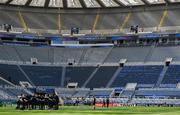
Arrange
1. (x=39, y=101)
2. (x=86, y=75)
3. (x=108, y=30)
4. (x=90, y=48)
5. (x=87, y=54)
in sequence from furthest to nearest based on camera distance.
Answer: (x=108, y=30), (x=90, y=48), (x=87, y=54), (x=86, y=75), (x=39, y=101)

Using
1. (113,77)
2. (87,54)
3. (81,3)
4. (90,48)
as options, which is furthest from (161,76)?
(81,3)

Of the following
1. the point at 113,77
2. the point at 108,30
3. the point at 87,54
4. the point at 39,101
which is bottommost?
the point at 113,77

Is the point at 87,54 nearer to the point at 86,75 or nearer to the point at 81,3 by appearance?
the point at 86,75

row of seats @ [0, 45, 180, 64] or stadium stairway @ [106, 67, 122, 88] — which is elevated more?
row of seats @ [0, 45, 180, 64]

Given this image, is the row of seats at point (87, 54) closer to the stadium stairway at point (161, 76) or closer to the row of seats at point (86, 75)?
the row of seats at point (86, 75)

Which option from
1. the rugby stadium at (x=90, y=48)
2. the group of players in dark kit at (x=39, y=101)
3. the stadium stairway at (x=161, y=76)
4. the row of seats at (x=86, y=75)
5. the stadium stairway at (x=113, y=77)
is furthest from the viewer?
the stadium stairway at (x=113, y=77)

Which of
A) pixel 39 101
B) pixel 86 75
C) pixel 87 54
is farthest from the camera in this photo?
pixel 87 54

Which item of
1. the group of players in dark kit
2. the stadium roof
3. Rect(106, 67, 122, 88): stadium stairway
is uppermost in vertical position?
the stadium roof

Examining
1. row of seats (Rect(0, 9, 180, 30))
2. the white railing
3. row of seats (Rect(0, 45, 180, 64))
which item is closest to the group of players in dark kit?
row of seats (Rect(0, 45, 180, 64))

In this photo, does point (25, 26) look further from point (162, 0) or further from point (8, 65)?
point (162, 0)

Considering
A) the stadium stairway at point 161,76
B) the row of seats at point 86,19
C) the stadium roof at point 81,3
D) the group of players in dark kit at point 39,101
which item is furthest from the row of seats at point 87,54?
the group of players in dark kit at point 39,101

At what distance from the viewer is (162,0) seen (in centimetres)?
7800

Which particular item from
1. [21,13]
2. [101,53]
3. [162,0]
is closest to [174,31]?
[162,0]

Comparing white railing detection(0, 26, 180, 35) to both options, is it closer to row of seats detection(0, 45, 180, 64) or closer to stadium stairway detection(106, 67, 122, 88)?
row of seats detection(0, 45, 180, 64)
